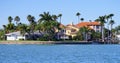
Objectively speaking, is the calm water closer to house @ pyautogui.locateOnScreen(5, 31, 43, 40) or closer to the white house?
house @ pyautogui.locateOnScreen(5, 31, 43, 40)

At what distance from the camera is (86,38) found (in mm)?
163000

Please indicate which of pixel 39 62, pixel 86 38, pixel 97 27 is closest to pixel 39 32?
pixel 86 38

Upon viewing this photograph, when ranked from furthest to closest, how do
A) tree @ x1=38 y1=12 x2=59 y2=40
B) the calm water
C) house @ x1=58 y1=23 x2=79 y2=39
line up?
house @ x1=58 y1=23 x2=79 y2=39, tree @ x1=38 y1=12 x2=59 y2=40, the calm water

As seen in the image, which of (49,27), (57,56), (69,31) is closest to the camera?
(57,56)

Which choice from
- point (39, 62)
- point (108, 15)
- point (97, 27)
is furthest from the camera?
point (97, 27)

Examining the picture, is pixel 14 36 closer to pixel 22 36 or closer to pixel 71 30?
pixel 22 36

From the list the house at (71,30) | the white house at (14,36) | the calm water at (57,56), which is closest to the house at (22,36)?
the white house at (14,36)

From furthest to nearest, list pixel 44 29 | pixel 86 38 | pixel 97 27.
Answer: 1. pixel 97 27
2. pixel 86 38
3. pixel 44 29

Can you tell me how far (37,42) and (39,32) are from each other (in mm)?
19633

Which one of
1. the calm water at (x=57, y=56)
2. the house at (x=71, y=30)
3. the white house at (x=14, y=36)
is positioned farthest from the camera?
the house at (x=71, y=30)

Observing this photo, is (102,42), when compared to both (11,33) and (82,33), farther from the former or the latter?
(11,33)

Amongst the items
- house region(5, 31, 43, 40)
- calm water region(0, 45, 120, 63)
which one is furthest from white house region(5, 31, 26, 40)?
calm water region(0, 45, 120, 63)

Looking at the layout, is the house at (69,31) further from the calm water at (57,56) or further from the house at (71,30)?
the calm water at (57,56)

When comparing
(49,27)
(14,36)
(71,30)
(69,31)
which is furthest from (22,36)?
(71,30)
